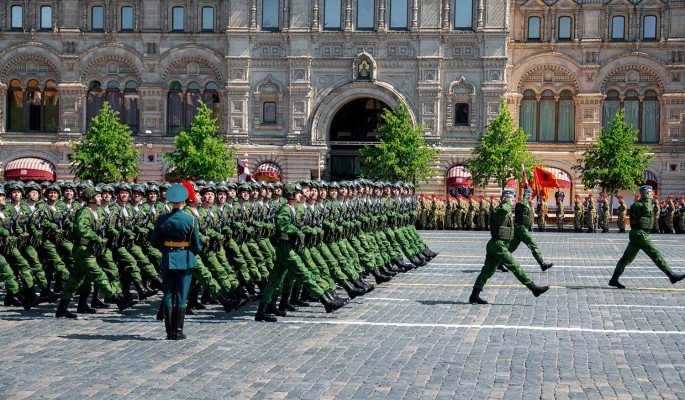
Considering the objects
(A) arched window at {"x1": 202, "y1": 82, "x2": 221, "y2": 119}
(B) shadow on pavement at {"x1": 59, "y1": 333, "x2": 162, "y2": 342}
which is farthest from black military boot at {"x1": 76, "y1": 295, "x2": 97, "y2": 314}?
(A) arched window at {"x1": 202, "y1": 82, "x2": 221, "y2": 119}

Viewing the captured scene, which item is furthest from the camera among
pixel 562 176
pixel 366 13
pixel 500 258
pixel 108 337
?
pixel 366 13

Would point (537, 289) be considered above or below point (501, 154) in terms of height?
below

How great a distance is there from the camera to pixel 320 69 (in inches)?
2023

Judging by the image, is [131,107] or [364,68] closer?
[364,68]

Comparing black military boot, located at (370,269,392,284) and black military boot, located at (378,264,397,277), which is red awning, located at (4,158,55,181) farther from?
black military boot, located at (370,269,392,284)

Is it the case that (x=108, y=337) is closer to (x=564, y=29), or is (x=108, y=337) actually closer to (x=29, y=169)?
(x=29, y=169)

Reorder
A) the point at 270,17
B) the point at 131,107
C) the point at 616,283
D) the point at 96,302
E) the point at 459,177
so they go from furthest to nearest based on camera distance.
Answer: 1. the point at 131,107
2. the point at 270,17
3. the point at 459,177
4. the point at 616,283
5. the point at 96,302

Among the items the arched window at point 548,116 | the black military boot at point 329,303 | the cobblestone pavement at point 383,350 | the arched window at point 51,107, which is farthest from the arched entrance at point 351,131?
the black military boot at point 329,303

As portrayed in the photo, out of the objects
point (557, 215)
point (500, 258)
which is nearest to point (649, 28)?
point (557, 215)

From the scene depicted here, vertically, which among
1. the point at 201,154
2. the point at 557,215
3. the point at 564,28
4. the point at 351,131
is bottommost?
the point at 557,215

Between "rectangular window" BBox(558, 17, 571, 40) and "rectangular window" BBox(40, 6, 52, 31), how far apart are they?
74.1 feet

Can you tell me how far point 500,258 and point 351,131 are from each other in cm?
3739

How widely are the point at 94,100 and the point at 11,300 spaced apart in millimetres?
37101

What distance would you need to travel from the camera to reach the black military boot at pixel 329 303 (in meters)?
15.9
